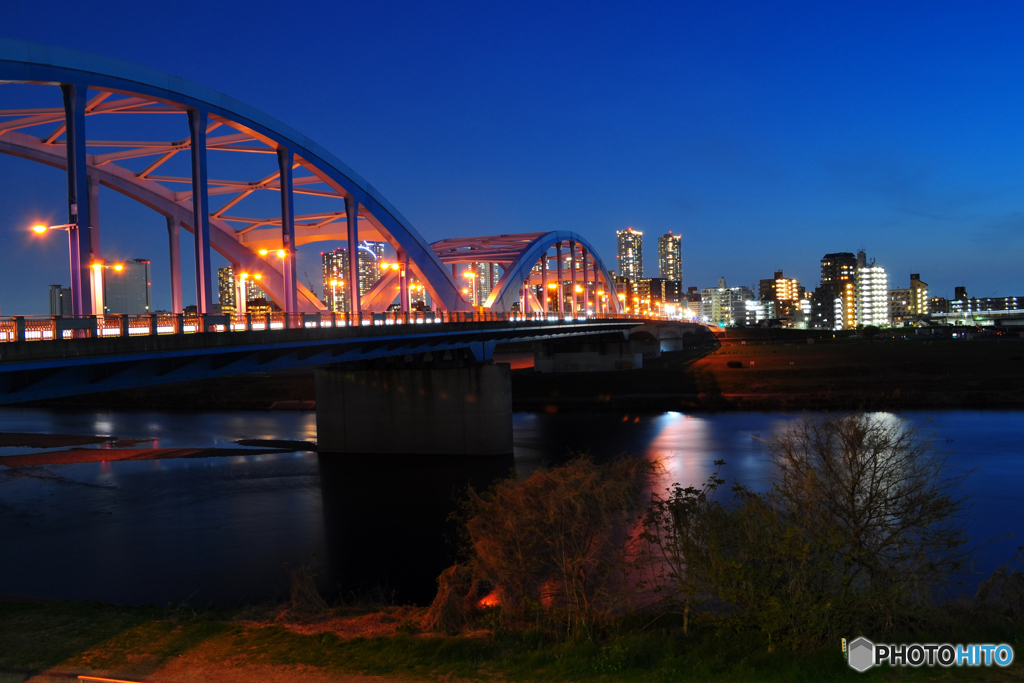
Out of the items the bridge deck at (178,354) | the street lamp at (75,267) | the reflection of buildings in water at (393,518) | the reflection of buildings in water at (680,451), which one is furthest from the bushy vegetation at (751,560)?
the street lamp at (75,267)

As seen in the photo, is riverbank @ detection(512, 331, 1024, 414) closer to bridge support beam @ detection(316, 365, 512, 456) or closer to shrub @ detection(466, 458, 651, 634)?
bridge support beam @ detection(316, 365, 512, 456)

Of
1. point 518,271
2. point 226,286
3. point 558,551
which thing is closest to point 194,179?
point 558,551

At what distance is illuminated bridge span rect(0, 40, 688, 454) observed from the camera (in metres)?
17.0

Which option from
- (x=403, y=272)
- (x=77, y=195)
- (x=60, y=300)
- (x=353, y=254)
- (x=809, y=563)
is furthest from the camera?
(x=403, y=272)

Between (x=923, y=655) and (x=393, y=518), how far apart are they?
62.5 feet

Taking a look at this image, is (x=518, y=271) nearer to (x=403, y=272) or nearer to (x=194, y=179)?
(x=403, y=272)

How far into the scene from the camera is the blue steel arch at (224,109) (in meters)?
18.3

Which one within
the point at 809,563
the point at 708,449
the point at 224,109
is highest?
the point at 224,109

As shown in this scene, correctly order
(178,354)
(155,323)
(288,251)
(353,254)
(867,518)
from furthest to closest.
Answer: (353,254) < (288,251) < (178,354) < (155,323) < (867,518)

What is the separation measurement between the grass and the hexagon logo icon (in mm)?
150

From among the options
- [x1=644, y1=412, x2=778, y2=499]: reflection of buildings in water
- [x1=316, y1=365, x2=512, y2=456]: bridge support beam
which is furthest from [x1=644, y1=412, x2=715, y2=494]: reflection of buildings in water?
[x1=316, y1=365, x2=512, y2=456]: bridge support beam

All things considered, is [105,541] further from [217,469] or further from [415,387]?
[415,387]

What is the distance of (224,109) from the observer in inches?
1051

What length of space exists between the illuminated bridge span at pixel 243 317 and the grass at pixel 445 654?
613 cm
